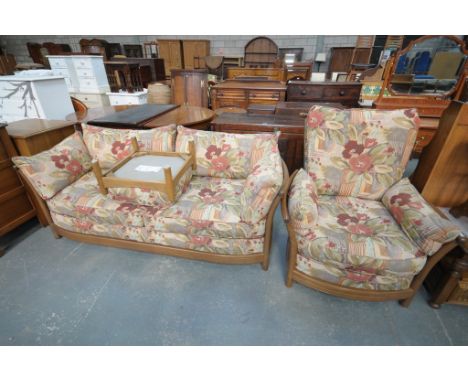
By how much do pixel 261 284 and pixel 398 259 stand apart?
2.52 ft

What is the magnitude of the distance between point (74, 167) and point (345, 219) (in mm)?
1927

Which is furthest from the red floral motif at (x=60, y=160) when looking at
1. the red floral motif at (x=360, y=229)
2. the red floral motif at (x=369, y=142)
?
the red floral motif at (x=369, y=142)

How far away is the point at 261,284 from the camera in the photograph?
147 centimetres

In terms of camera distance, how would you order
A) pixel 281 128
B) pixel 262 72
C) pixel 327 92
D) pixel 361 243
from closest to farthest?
pixel 361 243
pixel 281 128
pixel 327 92
pixel 262 72

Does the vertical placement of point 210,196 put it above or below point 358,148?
below

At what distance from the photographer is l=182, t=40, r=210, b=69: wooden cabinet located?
625 cm

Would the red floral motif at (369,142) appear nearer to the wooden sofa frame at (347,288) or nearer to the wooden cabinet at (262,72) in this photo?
the wooden sofa frame at (347,288)

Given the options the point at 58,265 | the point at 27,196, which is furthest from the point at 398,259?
the point at 27,196

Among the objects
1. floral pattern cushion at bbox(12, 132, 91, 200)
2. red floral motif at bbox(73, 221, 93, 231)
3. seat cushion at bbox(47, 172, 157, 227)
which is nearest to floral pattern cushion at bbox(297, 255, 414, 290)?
seat cushion at bbox(47, 172, 157, 227)

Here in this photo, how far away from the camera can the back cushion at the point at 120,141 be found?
1.76 m

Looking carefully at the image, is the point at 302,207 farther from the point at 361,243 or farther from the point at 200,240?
the point at 200,240

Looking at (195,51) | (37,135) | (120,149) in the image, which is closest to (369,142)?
(120,149)

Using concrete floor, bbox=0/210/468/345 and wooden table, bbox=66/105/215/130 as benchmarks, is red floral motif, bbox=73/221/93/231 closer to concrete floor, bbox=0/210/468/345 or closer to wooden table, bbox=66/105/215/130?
concrete floor, bbox=0/210/468/345

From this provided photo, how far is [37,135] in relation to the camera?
171 centimetres
